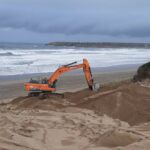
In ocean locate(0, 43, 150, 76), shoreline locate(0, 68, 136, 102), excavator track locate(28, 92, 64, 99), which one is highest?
excavator track locate(28, 92, 64, 99)

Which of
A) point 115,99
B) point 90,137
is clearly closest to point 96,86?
point 115,99

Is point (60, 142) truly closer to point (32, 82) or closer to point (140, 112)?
point (140, 112)

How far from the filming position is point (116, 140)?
7.98 metres

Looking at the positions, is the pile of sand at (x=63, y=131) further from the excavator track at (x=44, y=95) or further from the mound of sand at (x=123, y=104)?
the excavator track at (x=44, y=95)

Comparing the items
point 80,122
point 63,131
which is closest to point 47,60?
point 80,122

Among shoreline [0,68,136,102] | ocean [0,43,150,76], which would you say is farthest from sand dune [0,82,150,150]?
ocean [0,43,150,76]

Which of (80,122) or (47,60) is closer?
(80,122)

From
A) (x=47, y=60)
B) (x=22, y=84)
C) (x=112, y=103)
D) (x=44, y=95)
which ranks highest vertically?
(x=112, y=103)

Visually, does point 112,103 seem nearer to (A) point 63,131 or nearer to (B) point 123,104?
(B) point 123,104

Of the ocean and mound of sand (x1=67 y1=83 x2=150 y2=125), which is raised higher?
mound of sand (x1=67 y1=83 x2=150 y2=125)

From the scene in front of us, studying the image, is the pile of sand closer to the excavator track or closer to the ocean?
the excavator track

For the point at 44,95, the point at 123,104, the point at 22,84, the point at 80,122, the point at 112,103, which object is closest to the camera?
the point at 80,122

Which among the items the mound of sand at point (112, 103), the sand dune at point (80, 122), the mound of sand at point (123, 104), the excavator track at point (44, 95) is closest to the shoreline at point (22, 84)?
the excavator track at point (44, 95)

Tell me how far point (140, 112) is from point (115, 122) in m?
1.37
